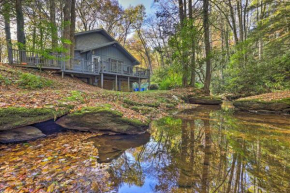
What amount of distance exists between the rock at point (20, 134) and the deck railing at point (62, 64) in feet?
22.4

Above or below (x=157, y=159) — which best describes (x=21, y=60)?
above

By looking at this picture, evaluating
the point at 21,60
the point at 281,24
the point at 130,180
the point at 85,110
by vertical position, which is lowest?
the point at 130,180

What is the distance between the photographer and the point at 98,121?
4316 mm

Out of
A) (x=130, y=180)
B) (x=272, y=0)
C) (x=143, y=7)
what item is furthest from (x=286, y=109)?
(x=143, y=7)

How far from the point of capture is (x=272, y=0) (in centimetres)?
900

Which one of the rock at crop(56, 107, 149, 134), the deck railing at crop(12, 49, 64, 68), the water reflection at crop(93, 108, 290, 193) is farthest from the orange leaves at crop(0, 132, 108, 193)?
the deck railing at crop(12, 49, 64, 68)

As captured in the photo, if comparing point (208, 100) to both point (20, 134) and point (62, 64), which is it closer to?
point (20, 134)

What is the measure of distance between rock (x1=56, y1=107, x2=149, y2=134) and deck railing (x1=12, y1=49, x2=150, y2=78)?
6794mm

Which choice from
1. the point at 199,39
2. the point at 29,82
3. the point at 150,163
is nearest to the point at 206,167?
the point at 150,163

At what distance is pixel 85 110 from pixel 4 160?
1958 mm

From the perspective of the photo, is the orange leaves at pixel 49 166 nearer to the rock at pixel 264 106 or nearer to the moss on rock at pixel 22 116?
the moss on rock at pixel 22 116

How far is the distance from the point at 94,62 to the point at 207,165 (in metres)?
13.4

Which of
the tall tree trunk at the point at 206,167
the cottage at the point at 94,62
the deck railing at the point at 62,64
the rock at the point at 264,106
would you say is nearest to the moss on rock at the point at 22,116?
the tall tree trunk at the point at 206,167

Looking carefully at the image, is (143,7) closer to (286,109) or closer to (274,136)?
(286,109)
